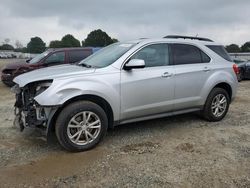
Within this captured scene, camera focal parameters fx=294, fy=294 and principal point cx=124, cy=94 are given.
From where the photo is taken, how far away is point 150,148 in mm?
4590

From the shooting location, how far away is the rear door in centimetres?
543

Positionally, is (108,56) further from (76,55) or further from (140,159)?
(76,55)

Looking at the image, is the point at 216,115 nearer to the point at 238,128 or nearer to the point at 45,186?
the point at 238,128

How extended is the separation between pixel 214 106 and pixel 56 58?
6896 mm

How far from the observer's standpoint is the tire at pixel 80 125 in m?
4.27

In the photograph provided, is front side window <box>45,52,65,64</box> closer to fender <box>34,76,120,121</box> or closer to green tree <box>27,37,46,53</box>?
fender <box>34,76,120,121</box>

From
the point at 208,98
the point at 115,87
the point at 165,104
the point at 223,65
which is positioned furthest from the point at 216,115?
the point at 115,87

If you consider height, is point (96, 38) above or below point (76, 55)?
above

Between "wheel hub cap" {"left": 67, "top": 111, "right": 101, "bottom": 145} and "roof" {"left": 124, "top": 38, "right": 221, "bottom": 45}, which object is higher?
"roof" {"left": 124, "top": 38, "right": 221, "bottom": 45}

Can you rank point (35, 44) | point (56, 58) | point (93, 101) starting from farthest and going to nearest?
1. point (35, 44)
2. point (56, 58)
3. point (93, 101)

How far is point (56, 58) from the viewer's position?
36.4 ft

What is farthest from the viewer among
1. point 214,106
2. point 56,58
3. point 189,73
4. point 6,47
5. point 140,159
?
point 6,47

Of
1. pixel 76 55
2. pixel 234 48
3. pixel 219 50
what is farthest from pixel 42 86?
pixel 234 48

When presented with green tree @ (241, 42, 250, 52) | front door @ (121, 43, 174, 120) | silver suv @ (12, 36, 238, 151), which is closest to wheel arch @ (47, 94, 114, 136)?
silver suv @ (12, 36, 238, 151)
